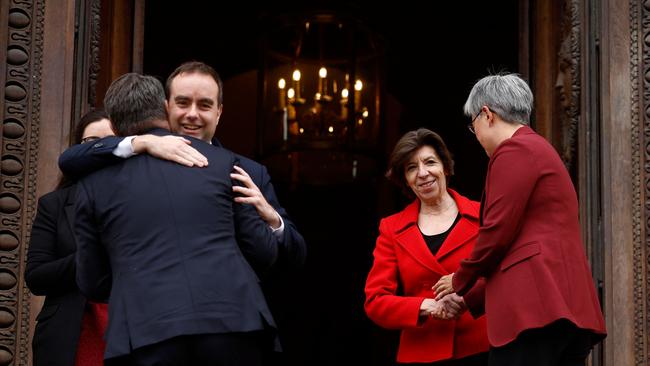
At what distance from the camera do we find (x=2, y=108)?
628 centimetres

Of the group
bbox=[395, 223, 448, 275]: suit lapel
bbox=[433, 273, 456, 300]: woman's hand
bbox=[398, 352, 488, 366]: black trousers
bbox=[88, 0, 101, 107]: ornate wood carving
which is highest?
bbox=[88, 0, 101, 107]: ornate wood carving

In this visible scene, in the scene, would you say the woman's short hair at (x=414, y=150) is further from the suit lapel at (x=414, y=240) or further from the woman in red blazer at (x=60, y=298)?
the woman in red blazer at (x=60, y=298)

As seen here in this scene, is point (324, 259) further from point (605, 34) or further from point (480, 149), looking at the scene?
point (605, 34)

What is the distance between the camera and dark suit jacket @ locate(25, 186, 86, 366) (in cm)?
516

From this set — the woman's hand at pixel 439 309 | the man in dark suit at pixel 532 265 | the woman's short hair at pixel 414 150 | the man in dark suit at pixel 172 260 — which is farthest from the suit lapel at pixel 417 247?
the man in dark suit at pixel 172 260

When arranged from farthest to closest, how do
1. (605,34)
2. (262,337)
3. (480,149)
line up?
1. (480,149)
2. (605,34)
3. (262,337)

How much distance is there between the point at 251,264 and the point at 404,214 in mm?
1748

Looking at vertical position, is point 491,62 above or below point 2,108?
above

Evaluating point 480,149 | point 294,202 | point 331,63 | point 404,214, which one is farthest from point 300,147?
point 404,214

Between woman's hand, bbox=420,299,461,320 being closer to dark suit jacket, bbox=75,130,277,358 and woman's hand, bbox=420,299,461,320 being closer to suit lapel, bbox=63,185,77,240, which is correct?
dark suit jacket, bbox=75,130,277,358

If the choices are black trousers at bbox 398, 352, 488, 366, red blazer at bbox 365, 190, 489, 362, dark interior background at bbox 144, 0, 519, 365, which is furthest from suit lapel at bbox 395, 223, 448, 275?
dark interior background at bbox 144, 0, 519, 365

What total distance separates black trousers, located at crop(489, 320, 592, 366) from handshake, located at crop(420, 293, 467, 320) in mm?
823

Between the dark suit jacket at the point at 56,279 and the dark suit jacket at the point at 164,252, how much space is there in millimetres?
522

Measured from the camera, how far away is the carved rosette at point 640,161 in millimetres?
6332
